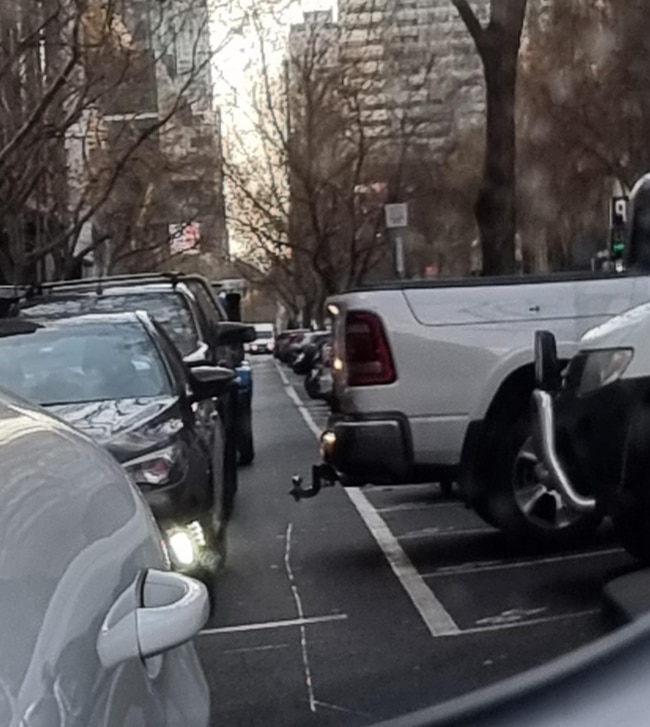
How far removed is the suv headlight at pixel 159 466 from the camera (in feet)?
14.8

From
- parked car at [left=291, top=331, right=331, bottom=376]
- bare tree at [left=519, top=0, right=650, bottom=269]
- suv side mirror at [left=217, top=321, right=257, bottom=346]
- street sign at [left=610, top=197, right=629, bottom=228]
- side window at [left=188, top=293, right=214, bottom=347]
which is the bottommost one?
parked car at [left=291, top=331, right=331, bottom=376]

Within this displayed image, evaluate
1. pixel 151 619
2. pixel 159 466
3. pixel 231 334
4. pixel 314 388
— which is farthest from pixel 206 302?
pixel 151 619

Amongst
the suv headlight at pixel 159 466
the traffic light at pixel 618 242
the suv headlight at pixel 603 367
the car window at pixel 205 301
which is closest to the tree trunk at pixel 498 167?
the car window at pixel 205 301

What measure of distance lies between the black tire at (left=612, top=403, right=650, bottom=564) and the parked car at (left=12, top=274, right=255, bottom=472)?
11.6 ft

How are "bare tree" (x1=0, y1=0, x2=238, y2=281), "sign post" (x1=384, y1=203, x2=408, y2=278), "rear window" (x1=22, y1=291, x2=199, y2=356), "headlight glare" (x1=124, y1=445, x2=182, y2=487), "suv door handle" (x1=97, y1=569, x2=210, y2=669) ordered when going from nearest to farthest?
"suv door handle" (x1=97, y1=569, x2=210, y2=669) → "headlight glare" (x1=124, y1=445, x2=182, y2=487) → "rear window" (x1=22, y1=291, x2=199, y2=356) → "sign post" (x1=384, y1=203, x2=408, y2=278) → "bare tree" (x1=0, y1=0, x2=238, y2=281)

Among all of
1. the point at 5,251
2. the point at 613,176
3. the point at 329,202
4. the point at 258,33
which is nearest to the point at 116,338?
the point at 613,176

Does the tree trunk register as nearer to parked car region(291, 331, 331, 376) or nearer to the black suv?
the black suv

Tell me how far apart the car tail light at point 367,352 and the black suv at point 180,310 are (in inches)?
47.3

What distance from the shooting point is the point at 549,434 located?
4012mm

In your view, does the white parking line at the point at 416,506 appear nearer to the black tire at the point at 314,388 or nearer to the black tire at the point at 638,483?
the black tire at the point at 314,388

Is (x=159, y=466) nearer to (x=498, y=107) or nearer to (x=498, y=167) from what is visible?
(x=498, y=167)

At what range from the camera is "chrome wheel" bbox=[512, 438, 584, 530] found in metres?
4.99

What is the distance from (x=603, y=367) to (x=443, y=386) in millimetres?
1837

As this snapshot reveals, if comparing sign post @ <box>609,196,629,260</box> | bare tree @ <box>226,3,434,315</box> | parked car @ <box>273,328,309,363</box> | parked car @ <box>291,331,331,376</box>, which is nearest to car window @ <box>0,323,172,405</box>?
sign post @ <box>609,196,629,260</box>
